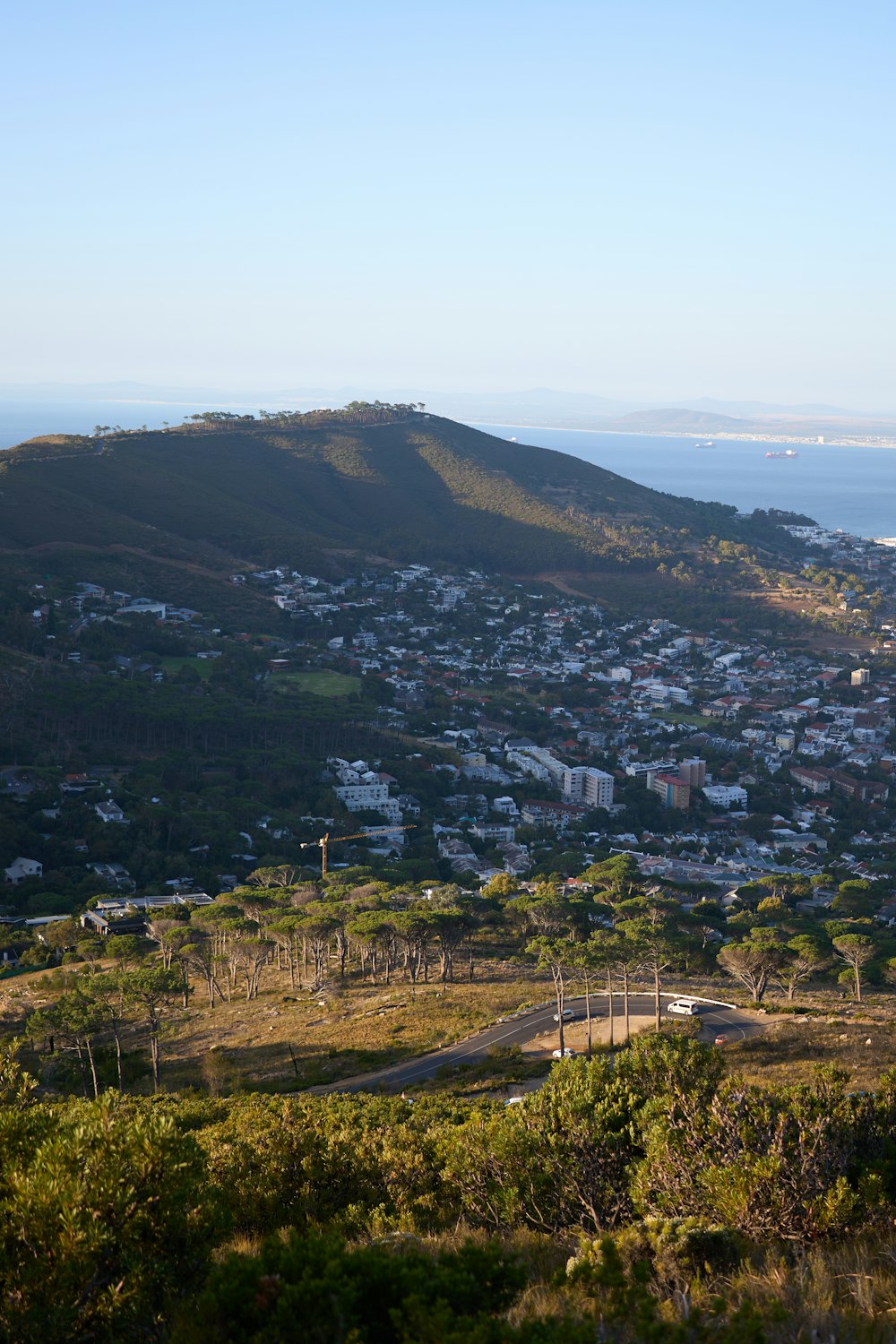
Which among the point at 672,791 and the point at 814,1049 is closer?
the point at 814,1049

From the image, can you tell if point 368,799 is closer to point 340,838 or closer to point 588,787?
point 340,838

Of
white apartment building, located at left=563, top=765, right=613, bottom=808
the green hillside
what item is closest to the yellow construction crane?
white apartment building, located at left=563, top=765, right=613, bottom=808

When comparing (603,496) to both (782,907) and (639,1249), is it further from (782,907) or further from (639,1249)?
(639,1249)

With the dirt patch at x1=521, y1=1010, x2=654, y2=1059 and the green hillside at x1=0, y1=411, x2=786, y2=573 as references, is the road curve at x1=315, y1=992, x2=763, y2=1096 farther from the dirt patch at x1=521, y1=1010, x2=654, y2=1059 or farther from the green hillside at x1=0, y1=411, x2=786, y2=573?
the green hillside at x1=0, y1=411, x2=786, y2=573

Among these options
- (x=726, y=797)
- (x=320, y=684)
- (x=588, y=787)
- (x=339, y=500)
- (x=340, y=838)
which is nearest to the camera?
(x=340, y=838)

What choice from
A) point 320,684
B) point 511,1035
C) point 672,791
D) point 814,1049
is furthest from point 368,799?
point 814,1049

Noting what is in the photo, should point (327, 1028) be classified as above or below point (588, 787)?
above

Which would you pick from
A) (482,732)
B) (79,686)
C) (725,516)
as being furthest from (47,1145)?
(725,516)
